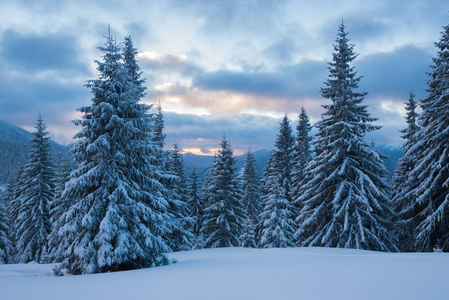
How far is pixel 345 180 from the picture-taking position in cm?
1811

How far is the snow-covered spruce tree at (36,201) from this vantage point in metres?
28.8

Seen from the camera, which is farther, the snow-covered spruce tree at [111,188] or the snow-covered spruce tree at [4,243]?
the snow-covered spruce tree at [4,243]

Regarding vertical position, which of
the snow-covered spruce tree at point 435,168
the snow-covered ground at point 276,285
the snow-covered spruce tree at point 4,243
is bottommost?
the snow-covered spruce tree at point 4,243

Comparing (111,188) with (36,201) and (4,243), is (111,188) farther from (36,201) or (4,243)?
(4,243)

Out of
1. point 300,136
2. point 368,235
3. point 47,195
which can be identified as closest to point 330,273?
point 368,235

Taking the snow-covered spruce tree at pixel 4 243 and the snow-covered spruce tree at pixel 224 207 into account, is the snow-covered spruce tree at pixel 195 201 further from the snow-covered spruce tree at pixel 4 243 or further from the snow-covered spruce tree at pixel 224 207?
the snow-covered spruce tree at pixel 4 243

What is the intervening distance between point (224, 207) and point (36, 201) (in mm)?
18405

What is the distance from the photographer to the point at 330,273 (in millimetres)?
6918

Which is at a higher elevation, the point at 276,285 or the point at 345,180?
the point at 345,180

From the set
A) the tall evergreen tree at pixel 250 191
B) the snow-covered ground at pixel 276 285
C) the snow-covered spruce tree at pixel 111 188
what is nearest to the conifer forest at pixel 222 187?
the snow-covered spruce tree at pixel 111 188

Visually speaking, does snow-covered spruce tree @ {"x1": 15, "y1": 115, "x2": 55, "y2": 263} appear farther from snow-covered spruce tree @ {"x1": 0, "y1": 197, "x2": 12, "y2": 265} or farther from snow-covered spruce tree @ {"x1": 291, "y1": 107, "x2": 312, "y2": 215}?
snow-covered spruce tree @ {"x1": 291, "y1": 107, "x2": 312, "y2": 215}

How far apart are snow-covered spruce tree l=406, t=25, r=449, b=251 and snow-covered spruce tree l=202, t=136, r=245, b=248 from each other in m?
16.4

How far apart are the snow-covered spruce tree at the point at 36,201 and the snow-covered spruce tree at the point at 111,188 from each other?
20191mm

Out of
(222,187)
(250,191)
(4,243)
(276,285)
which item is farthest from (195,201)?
(276,285)
